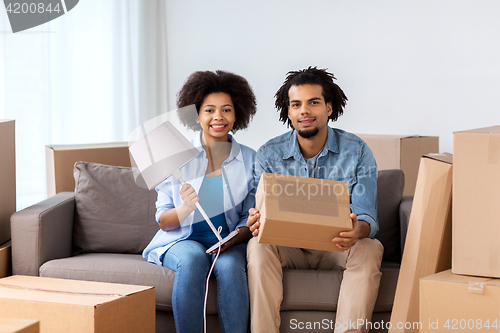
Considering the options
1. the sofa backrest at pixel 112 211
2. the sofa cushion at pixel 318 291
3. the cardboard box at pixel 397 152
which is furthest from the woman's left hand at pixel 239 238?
the cardboard box at pixel 397 152

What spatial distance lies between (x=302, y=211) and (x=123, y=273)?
0.71m

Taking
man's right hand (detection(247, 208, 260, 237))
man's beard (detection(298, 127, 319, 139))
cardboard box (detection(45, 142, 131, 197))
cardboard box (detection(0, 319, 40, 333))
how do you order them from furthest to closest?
cardboard box (detection(45, 142, 131, 197))
man's beard (detection(298, 127, 319, 139))
man's right hand (detection(247, 208, 260, 237))
cardboard box (detection(0, 319, 40, 333))

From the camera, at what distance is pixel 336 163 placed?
166 cm

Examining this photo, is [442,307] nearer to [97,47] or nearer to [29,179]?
[29,179]

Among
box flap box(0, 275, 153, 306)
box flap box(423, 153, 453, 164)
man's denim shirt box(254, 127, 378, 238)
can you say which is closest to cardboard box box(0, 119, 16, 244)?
box flap box(0, 275, 153, 306)

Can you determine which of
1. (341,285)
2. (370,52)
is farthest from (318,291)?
(370,52)

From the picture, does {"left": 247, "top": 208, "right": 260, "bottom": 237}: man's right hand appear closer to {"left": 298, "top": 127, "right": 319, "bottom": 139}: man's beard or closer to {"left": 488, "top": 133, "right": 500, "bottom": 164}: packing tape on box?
{"left": 298, "top": 127, "right": 319, "bottom": 139}: man's beard

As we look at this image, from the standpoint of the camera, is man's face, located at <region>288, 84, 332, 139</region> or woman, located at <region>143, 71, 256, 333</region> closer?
woman, located at <region>143, 71, 256, 333</region>

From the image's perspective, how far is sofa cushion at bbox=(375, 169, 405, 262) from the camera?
178 cm

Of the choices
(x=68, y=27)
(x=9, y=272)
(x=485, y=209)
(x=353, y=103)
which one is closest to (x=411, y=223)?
(x=485, y=209)

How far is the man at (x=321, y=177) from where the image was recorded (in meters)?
1.42

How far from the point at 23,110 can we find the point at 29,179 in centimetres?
37

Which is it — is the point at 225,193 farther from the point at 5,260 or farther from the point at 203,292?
the point at 5,260

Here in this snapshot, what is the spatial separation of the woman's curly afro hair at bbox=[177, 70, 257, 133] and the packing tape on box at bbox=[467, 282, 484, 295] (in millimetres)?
1071
